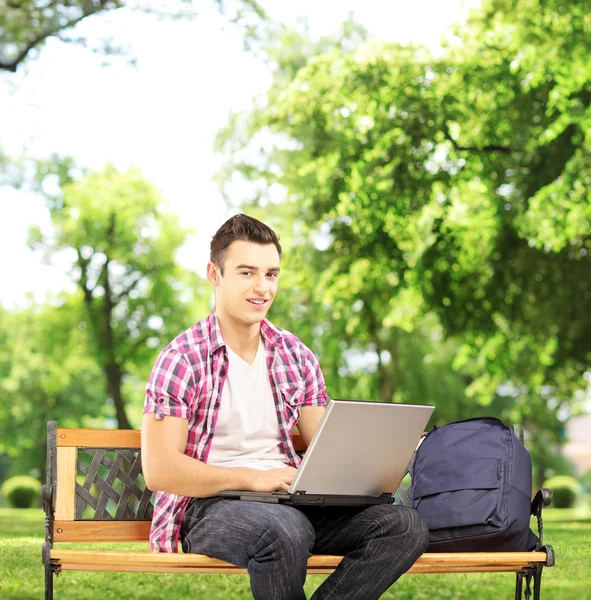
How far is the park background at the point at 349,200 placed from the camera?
13375 mm

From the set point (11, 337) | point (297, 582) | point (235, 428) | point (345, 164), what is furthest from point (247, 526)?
point (11, 337)

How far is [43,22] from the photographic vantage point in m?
20.7

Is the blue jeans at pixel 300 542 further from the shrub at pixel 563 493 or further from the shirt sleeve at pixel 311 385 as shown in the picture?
the shrub at pixel 563 493

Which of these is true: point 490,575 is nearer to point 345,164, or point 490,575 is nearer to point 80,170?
point 345,164

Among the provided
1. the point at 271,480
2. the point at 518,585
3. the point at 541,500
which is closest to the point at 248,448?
the point at 271,480

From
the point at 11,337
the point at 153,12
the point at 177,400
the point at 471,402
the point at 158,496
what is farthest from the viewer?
the point at 11,337

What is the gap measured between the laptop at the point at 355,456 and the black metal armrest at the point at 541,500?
797mm

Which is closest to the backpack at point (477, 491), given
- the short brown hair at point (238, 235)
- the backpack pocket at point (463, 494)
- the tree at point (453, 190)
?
the backpack pocket at point (463, 494)

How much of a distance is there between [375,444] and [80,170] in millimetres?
25968

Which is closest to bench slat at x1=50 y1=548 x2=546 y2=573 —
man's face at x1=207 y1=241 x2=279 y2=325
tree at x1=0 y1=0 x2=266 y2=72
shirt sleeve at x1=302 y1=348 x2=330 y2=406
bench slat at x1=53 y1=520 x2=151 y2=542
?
bench slat at x1=53 y1=520 x2=151 y2=542

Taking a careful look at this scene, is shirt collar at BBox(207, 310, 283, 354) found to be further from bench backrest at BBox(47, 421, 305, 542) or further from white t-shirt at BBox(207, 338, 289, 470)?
bench backrest at BBox(47, 421, 305, 542)

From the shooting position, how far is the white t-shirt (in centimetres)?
342

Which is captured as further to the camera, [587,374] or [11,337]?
[11,337]

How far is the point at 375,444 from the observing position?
329 centimetres
